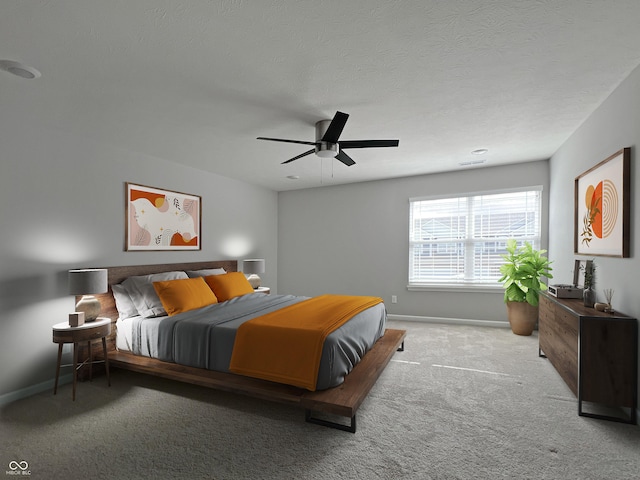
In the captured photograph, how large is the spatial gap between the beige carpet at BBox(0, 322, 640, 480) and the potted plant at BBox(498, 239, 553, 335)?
1478 millimetres

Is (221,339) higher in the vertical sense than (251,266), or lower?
lower

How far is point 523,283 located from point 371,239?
254 cm

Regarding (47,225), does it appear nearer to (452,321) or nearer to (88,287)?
(88,287)

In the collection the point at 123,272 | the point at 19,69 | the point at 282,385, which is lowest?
the point at 282,385

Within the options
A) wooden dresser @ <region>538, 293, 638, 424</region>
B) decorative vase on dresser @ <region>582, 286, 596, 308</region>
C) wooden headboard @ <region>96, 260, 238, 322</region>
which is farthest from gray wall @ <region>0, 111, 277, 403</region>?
decorative vase on dresser @ <region>582, 286, 596, 308</region>

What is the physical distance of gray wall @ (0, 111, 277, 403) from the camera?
2.82 m

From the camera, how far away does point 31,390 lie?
293cm

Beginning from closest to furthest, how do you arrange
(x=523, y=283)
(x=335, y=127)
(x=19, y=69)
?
(x=19, y=69) < (x=335, y=127) < (x=523, y=283)

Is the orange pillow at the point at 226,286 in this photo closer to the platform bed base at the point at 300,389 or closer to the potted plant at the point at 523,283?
the platform bed base at the point at 300,389

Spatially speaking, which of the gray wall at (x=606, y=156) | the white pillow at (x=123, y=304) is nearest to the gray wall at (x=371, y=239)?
the gray wall at (x=606, y=156)

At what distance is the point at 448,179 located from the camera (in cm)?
534

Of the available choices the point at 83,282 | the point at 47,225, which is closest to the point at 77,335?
the point at 83,282

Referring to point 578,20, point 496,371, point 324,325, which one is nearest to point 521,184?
point 496,371

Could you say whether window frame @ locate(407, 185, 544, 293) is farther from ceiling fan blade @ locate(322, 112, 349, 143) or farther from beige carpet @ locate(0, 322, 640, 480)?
ceiling fan blade @ locate(322, 112, 349, 143)
